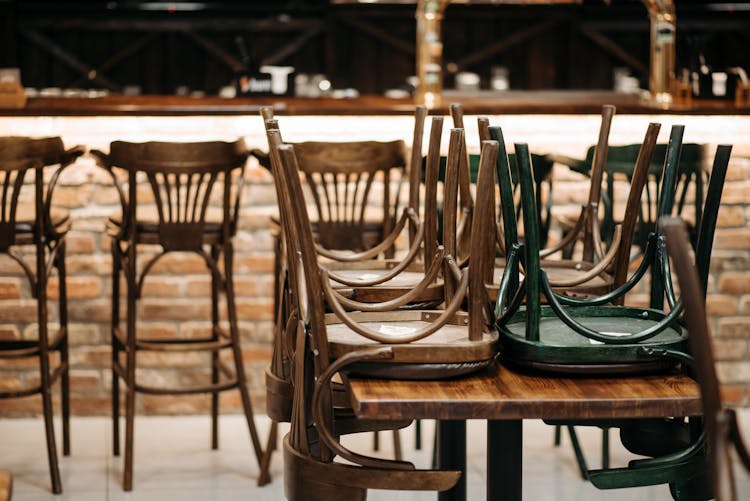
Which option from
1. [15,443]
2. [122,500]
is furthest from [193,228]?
[15,443]

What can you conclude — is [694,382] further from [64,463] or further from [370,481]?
[64,463]

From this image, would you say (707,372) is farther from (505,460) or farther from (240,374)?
(240,374)

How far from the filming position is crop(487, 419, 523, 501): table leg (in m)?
2.00

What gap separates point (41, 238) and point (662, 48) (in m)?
2.51

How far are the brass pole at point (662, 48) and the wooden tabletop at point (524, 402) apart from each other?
2.93 metres

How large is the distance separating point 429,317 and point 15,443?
224 centimetres

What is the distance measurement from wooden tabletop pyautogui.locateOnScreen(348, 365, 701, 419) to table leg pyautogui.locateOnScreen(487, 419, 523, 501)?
227 millimetres

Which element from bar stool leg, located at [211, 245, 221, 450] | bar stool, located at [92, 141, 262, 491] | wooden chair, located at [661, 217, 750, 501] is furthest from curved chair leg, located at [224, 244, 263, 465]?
wooden chair, located at [661, 217, 750, 501]

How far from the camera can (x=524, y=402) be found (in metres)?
1.71

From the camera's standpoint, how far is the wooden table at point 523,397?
1713mm

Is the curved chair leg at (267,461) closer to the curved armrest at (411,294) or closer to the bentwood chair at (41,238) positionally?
the bentwood chair at (41,238)

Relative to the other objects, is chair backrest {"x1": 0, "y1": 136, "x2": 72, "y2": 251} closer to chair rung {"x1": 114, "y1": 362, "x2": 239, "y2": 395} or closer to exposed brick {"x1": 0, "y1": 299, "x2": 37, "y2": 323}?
chair rung {"x1": 114, "y1": 362, "x2": 239, "y2": 395}

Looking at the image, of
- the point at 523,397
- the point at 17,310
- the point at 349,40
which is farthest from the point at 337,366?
the point at 349,40

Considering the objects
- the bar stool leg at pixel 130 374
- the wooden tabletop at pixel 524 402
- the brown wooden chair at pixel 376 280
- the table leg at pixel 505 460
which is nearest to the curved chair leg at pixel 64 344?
the bar stool leg at pixel 130 374
